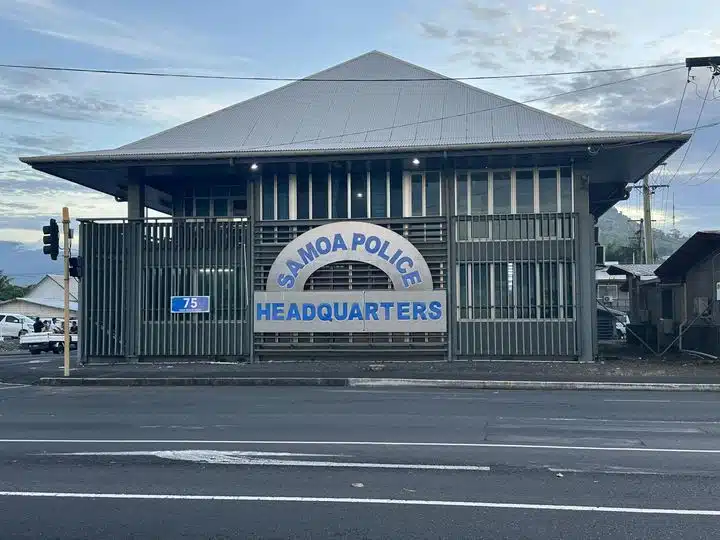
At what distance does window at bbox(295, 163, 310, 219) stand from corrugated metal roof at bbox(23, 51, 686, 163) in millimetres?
1206

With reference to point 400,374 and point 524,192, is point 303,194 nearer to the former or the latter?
point 524,192

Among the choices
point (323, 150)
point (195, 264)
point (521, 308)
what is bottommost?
point (521, 308)

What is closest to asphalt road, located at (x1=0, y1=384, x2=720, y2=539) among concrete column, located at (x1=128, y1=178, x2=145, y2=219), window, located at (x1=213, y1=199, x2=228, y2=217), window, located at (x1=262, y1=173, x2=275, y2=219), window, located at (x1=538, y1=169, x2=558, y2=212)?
window, located at (x1=538, y1=169, x2=558, y2=212)

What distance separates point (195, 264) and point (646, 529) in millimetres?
19462

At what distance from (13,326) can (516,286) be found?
35.2 m

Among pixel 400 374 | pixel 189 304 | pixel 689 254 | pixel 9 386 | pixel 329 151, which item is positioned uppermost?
pixel 329 151

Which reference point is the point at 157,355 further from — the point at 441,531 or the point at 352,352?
the point at 441,531

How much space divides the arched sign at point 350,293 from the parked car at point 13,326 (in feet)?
93.4

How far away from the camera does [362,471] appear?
8.15 meters

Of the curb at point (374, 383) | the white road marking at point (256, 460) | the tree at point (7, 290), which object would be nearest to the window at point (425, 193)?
the curb at point (374, 383)

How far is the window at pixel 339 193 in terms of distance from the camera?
24141 mm

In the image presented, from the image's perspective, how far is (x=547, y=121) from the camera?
78.1ft

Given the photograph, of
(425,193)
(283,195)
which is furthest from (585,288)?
(283,195)

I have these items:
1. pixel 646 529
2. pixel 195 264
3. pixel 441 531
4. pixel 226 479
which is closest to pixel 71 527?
pixel 226 479
